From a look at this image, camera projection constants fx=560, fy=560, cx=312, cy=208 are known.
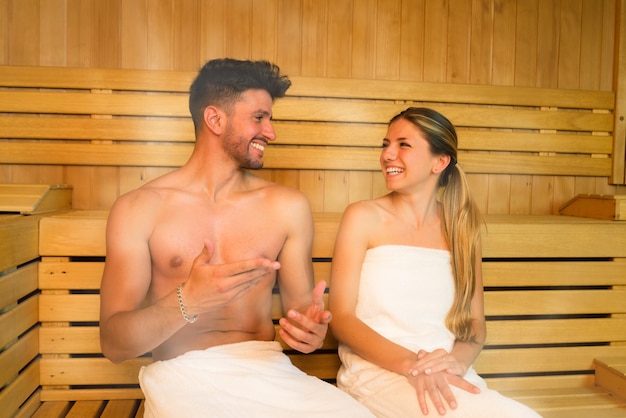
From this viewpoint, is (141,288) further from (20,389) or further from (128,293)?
(20,389)

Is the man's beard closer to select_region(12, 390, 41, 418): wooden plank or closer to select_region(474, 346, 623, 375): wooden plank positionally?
select_region(12, 390, 41, 418): wooden plank

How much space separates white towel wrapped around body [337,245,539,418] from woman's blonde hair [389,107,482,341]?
0.03m

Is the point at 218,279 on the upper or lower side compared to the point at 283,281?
upper

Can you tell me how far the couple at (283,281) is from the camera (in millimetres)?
1406

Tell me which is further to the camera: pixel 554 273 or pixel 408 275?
pixel 554 273

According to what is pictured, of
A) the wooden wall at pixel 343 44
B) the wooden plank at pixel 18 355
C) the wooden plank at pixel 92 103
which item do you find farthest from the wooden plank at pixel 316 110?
the wooden plank at pixel 18 355

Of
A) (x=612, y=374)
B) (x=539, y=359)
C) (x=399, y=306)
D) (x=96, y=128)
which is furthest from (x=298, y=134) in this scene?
(x=612, y=374)

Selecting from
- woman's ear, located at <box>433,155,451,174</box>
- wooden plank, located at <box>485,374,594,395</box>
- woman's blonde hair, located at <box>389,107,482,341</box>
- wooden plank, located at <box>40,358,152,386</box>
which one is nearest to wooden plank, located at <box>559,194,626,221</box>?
wooden plank, located at <box>485,374,594,395</box>

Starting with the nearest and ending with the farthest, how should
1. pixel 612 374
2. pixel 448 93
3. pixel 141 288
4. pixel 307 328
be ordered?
pixel 307 328
pixel 141 288
pixel 612 374
pixel 448 93

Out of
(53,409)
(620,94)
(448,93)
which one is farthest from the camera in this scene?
(620,94)

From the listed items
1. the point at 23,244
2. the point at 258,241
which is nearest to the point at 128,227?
the point at 258,241

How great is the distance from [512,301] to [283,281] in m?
0.93

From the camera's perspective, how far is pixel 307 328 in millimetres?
1348

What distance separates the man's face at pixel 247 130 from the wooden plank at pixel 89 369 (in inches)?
32.0
